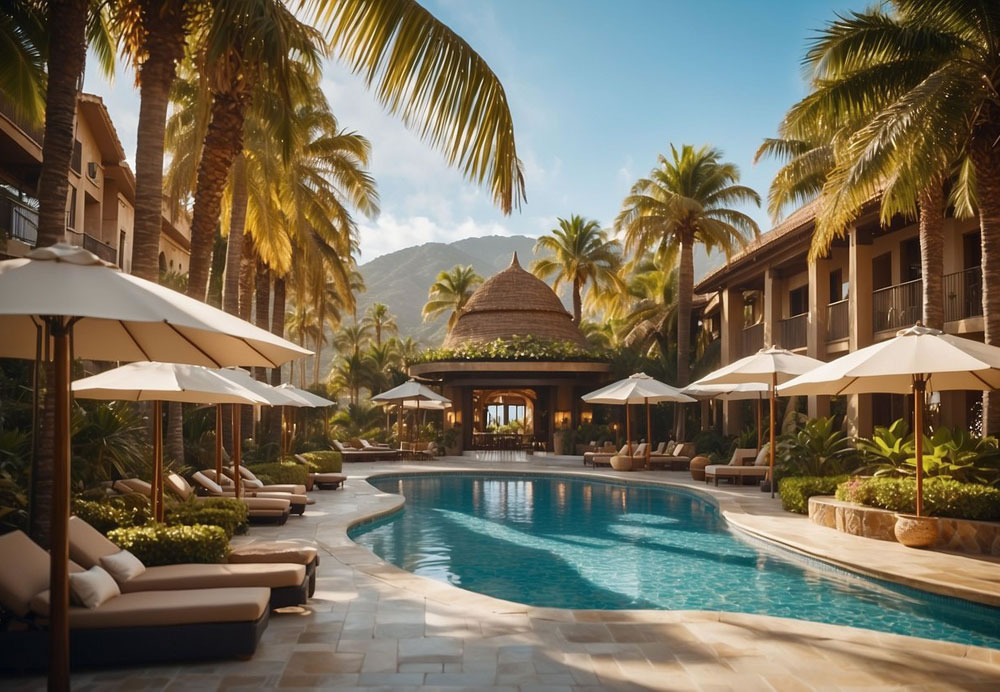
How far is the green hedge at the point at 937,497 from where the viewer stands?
389 inches

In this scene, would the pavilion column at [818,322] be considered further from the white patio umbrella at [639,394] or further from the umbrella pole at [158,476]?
the umbrella pole at [158,476]

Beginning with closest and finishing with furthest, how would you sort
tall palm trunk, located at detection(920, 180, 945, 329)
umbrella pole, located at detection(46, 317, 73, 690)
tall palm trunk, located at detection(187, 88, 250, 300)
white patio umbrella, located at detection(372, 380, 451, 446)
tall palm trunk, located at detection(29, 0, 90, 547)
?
1. umbrella pole, located at detection(46, 317, 73, 690)
2. tall palm trunk, located at detection(29, 0, 90, 547)
3. tall palm trunk, located at detection(187, 88, 250, 300)
4. tall palm trunk, located at detection(920, 180, 945, 329)
5. white patio umbrella, located at detection(372, 380, 451, 446)

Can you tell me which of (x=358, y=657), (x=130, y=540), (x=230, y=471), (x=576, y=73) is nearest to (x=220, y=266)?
(x=230, y=471)

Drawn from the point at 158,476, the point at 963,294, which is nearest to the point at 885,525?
the point at 963,294

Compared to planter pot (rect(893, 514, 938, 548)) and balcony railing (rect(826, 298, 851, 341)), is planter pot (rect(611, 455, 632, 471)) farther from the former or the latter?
planter pot (rect(893, 514, 938, 548))

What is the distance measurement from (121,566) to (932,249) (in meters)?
13.7

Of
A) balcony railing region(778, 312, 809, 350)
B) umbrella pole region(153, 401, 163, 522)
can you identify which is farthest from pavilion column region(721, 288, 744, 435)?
umbrella pole region(153, 401, 163, 522)

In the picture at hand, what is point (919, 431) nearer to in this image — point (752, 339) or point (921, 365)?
point (921, 365)

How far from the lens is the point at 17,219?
65.5 ft

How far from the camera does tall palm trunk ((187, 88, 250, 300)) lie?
1163 centimetres

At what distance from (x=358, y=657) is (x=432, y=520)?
882cm

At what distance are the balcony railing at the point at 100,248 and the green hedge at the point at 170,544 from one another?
19007mm

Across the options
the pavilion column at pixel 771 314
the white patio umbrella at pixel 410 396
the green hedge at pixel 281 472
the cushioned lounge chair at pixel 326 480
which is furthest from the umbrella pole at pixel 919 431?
the white patio umbrella at pixel 410 396

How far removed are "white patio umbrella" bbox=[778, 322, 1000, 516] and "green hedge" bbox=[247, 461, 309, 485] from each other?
33.9ft
